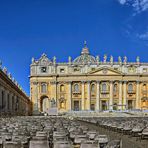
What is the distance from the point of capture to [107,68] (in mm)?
93188

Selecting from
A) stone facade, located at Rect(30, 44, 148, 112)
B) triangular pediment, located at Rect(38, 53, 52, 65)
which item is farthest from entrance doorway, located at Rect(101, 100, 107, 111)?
triangular pediment, located at Rect(38, 53, 52, 65)

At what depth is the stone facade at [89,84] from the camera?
9350 cm

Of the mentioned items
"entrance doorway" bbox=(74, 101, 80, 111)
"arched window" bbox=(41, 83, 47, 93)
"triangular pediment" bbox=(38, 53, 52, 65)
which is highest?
"triangular pediment" bbox=(38, 53, 52, 65)

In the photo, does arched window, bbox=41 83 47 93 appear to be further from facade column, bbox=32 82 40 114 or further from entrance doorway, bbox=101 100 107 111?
entrance doorway, bbox=101 100 107 111

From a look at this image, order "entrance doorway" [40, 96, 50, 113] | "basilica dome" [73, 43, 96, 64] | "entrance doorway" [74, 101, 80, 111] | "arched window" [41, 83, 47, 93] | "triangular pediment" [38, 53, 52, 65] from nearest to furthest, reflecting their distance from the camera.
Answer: "arched window" [41, 83, 47, 93] < "entrance doorway" [74, 101, 80, 111] < "triangular pediment" [38, 53, 52, 65] < "entrance doorway" [40, 96, 50, 113] < "basilica dome" [73, 43, 96, 64]

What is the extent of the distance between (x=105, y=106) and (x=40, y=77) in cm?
1947

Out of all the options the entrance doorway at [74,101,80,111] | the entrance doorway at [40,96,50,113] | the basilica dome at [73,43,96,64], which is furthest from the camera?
the basilica dome at [73,43,96,64]

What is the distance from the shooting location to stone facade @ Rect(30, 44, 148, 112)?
9350 centimetres

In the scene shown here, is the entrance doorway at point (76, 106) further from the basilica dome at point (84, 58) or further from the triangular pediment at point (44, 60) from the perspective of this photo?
the triangular pediment at point (44, 60)

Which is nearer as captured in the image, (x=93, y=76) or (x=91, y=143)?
(x=91, y=143)

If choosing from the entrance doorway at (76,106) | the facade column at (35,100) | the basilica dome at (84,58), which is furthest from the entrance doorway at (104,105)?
the facade column at (35,100)

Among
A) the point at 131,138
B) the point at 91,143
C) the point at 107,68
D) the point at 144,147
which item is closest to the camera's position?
the point at 91,143

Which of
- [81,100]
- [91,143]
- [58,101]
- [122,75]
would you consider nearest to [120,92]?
[122,75]

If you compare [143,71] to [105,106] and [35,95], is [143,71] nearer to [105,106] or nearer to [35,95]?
[105,106]
